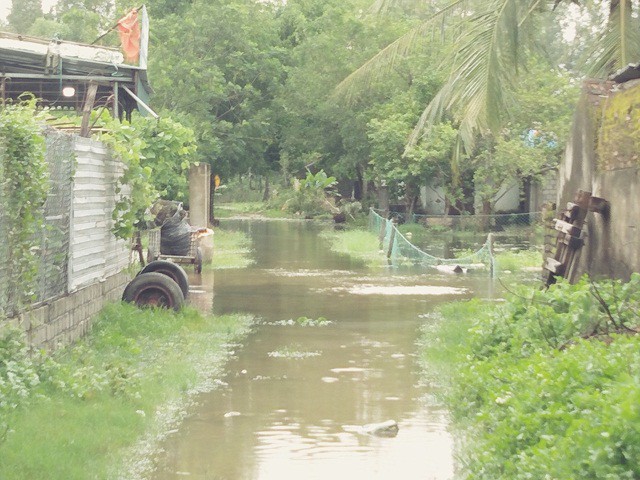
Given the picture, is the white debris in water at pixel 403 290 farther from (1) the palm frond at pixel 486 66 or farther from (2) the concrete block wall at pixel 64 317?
(2) the concrete block wall at pixel 64 317

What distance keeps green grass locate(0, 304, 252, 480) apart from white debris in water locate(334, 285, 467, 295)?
5.21 meters

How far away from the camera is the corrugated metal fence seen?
1055cm

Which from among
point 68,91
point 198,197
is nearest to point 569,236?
point 68,91

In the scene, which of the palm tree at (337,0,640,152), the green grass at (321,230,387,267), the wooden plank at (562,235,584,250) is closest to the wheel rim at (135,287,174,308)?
the palm tree at (337,0,640,152)

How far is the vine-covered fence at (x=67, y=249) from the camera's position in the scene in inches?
372

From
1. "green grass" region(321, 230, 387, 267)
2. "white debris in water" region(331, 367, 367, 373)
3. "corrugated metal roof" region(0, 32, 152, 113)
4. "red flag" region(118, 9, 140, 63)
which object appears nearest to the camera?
"white debris in water" region(331, 367, 367, 373)

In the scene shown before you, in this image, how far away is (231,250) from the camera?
28797 mm

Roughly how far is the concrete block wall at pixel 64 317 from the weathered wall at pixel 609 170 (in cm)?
579

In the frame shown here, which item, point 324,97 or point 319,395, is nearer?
point 319,395

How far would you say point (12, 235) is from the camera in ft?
30.3

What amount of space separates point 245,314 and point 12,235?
6.86 meters

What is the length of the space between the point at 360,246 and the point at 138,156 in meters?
16.3

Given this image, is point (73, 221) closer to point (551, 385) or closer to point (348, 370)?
point (348, 370)

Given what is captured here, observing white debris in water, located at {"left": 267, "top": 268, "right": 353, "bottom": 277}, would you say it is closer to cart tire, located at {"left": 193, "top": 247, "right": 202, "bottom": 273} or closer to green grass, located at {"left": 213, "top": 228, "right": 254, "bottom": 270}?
green grass, located at {"left": 213, "top": 228, "right": 254, "bottom": 270}
